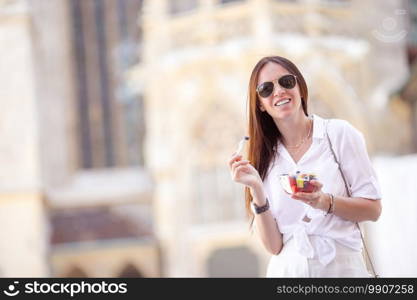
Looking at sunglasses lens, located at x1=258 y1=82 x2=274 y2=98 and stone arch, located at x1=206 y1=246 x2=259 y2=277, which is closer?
sunglasses lens, located at x1=258 y1=82 x2=274 y2=98

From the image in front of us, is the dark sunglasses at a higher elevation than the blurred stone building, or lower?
lower

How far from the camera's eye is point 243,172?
6.17ft

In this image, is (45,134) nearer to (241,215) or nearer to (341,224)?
(241,215)

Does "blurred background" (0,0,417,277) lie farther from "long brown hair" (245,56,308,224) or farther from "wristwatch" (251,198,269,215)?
"wristwatch" (251,198,269,215)

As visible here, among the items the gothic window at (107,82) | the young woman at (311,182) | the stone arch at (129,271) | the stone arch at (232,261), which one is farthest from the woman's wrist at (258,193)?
the gothic window at (107,82)

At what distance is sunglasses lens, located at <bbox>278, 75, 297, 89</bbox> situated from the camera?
6.39 ft

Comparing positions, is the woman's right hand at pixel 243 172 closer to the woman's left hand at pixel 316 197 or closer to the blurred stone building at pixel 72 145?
the woman's left hand at pixel 316 197

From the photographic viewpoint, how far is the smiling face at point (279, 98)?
1.95m

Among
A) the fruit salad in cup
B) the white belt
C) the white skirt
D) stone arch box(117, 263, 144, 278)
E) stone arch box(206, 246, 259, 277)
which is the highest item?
stone arch box(117, 263, 144, 278)

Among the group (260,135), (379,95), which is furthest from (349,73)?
(260,135)

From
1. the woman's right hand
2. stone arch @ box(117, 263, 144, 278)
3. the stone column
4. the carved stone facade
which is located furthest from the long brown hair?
stone arch @ box(117, 263, 144, 278)

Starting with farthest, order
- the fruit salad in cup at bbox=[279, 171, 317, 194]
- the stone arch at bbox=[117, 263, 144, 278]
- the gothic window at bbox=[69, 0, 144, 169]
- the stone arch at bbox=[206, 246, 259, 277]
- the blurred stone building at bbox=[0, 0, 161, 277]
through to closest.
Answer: the gothic window at bbox=[69, 0, 144, 169]
the stone arch at bbox=[117, 263, 144, 278]
the blurred stone building at bbox=[0, 0, 161, 277]
the stone arch at bbox=[206, 246, 259, 277]
the fruit salad in cup at bbox=[279, 171, 317, 194]

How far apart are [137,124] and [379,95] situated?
20.7ft

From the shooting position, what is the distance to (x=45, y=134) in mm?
17016
